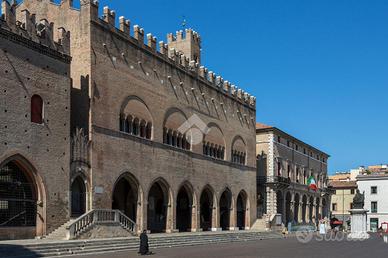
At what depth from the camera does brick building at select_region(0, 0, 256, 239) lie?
28922mm

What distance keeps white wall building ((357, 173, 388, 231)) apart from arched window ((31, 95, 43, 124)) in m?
62.3

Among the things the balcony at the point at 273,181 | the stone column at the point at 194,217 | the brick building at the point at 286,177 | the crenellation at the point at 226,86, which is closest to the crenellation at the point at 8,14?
the stone column at the point at 194,217

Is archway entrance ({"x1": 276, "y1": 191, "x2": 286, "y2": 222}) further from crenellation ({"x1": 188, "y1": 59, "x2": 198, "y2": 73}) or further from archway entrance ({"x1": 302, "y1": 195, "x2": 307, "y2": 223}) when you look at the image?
crenellation ({"x1": 188, "y1": 59, "x2": 198, "y2": 73})

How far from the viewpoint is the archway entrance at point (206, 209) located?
42688 millimetres

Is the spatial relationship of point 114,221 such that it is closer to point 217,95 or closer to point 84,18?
point 84,18

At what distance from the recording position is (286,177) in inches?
2361

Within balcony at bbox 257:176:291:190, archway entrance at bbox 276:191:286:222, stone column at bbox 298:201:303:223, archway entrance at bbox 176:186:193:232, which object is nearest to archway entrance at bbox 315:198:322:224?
stone column at bbox 298:201:303:223

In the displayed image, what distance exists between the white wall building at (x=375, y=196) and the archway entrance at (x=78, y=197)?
58.2 meters

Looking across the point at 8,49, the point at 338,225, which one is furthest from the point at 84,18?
the point at 338,225

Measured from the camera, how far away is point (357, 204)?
140ft

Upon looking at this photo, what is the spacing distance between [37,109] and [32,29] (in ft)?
11.8

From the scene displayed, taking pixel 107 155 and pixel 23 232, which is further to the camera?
pixel 107 155

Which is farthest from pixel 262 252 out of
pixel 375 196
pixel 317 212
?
pixel 375 196

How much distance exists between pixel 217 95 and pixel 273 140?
47.7 ft
